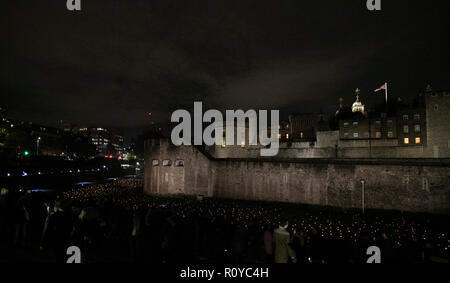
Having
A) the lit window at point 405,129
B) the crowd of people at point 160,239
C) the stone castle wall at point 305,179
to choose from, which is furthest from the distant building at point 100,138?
the crowd of people at point 160,239

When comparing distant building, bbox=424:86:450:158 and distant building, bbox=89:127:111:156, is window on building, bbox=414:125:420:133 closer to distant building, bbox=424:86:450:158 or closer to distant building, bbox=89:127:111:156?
distant building, bbox=424:86:450:158

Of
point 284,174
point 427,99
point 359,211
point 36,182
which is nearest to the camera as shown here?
point 359,211

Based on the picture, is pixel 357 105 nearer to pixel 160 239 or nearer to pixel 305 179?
pixel 305 179

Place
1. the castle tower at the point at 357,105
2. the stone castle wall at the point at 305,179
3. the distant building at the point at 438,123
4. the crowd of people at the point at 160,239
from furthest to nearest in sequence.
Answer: the castle tower at the point at 357,105
the distant building at the point at 438,123
the stone castle wall at the point at 305,179
the crowd of people at the point at 160,239

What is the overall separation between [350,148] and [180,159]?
30877 mm

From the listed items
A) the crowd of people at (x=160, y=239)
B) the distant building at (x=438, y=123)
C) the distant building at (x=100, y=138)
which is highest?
the distant building at (x=100, y=138)

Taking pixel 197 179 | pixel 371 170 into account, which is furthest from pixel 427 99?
pixel 197 179

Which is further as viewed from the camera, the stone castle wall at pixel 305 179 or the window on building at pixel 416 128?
the window on building at pixel 416 128

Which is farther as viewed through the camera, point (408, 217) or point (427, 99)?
point (427, 99)

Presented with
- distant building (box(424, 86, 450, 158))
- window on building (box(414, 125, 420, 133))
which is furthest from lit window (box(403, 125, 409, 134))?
distant building (box(424, 86, 450, 158))

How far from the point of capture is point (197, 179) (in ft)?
99.8

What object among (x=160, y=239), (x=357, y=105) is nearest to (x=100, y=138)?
(x=357, y=105)

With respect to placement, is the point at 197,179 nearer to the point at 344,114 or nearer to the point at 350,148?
the point at 350,148

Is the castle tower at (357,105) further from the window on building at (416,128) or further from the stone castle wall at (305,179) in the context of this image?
the stone castle wall at (305,179)
